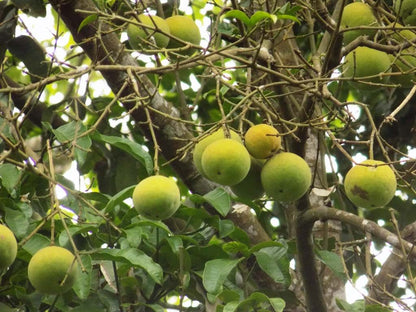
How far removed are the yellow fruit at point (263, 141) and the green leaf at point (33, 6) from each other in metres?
1.07

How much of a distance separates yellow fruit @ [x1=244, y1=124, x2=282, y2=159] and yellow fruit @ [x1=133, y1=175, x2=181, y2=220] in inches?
8.1

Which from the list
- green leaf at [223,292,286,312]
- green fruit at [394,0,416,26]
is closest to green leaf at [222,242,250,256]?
green leaf at [223,292,286,312]

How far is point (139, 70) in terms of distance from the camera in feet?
6.40

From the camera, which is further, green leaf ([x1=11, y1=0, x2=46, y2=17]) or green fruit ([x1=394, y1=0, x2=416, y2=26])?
green leaf ([x1=11, y1=0, x2=46, y2=17])

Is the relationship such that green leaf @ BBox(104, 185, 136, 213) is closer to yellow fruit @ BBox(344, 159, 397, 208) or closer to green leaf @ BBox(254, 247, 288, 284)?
green leaf @ BBox(254, 247, 288, 284)

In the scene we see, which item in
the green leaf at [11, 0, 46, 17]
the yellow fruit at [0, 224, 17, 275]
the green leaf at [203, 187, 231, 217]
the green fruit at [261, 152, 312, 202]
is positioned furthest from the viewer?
the green leaf at [11, 0, 46, 17]

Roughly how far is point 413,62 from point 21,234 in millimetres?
1157

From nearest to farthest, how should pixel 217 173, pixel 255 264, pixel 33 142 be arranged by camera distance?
pixel 217 173, pixel 255 264, pixel 33 142

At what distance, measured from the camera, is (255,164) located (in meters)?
1.93

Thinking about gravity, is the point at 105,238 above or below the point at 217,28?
below

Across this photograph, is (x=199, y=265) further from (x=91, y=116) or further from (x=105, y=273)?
(x=91, y=116)

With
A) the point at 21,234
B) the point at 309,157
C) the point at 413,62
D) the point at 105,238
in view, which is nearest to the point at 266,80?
the point at 309,157

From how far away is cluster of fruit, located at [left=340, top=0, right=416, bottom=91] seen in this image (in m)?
2.13

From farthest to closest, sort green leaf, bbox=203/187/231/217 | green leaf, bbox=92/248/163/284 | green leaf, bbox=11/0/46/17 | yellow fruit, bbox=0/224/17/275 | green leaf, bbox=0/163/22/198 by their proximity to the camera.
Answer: green leaf, bbox=11/0/46/17
green leaf, bbox=203/187/231/217
green leaf, bbox=0/163/22/198
green leaf, bbox=92/248/163/284
yellow fruit, bbox=0/224/17/275
